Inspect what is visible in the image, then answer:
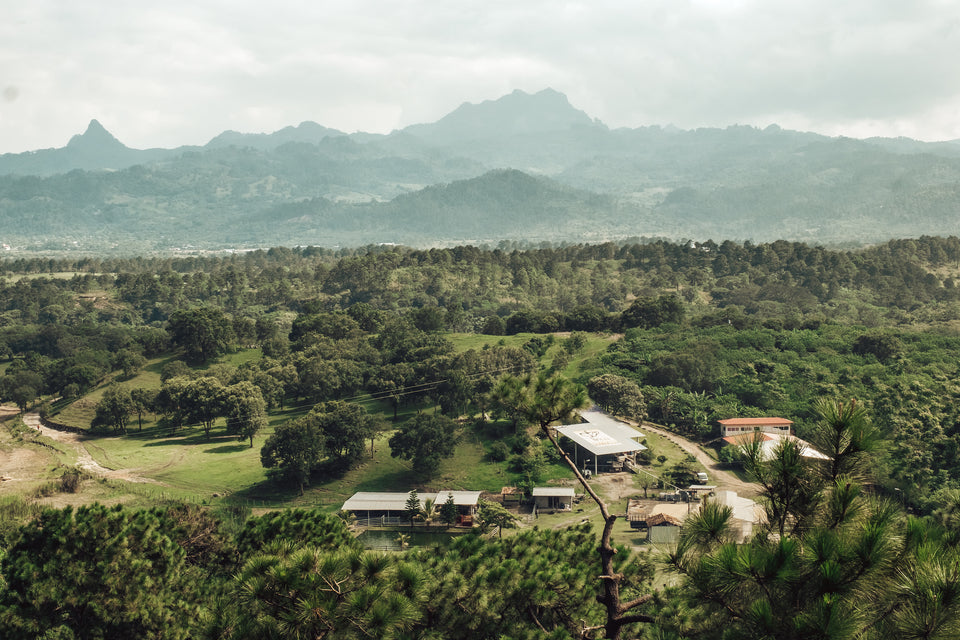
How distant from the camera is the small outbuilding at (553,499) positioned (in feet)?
113

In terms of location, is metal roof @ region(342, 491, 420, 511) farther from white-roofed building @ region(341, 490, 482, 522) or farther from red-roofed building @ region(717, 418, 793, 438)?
red-roofed building @ region(717, 418, 793, 438)

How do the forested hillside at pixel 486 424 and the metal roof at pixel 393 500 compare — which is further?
the metal roof at pixel 393 500

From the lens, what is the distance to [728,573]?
690 cm

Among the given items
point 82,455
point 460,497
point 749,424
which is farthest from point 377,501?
point 749,424

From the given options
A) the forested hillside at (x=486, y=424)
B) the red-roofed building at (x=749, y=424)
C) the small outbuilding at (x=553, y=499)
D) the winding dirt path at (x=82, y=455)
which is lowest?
the small outbuilding at (x=553, y=499)

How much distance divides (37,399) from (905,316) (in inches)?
3348

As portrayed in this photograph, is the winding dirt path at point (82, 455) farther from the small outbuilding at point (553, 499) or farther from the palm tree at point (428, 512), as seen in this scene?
the small outbuilding at point (553, 499)

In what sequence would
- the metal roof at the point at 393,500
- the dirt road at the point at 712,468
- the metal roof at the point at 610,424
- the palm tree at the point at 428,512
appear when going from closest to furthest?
the palm tree at the point at 428,512 → the metal roof at the point at 393,500 → the dirt road at the point at 712,468 → the metal roof at the point at 610,424

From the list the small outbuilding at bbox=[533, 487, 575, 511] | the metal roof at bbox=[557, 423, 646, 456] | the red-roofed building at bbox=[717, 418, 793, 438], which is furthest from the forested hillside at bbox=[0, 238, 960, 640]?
the small outbuilding at bbox=[533, 487, 575, 511]

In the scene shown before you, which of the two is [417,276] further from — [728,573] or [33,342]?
[728,573]

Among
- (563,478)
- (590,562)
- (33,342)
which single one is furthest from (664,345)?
(33,342)

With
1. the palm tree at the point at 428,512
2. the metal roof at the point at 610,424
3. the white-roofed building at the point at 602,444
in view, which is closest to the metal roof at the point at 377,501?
the palm tree at the point at 428,512

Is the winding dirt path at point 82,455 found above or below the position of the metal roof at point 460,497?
above

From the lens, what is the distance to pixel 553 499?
114 ft
